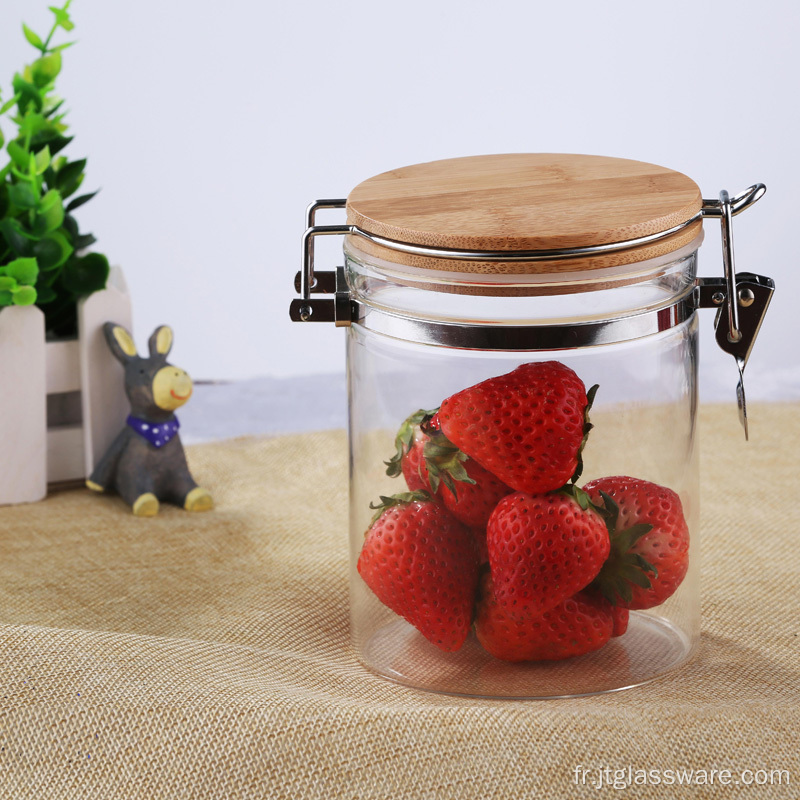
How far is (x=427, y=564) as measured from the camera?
27.5 inches

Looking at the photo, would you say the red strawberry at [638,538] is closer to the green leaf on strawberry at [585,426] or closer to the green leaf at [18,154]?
the green leaf on strawberry at [585,426]

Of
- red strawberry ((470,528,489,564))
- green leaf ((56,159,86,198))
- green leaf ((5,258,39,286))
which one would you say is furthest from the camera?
green leaf ((56,159,86,198))

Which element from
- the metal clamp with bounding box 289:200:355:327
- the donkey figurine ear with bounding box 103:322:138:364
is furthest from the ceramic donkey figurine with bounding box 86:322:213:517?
the metal clamp with bounding box 289:200:355:327

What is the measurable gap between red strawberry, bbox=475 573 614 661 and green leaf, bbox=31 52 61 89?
70cm

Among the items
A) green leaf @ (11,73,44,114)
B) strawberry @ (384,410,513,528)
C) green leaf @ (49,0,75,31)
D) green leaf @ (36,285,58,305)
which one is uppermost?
green leaf @ (49,0,75,31)

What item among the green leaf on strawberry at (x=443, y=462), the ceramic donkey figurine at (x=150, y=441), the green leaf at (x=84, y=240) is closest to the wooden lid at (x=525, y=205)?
the green leaf on strawberry at (x=443, y=462)

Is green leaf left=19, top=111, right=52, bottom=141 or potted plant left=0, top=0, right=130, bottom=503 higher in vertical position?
green leaf left=19, top=111, right=52, bottom=141

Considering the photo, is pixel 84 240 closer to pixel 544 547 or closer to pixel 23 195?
pixel 23 195

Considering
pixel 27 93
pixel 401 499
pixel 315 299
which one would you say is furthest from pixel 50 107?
pixel 401 499

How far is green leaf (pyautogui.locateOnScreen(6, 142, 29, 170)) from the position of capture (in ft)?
3.43

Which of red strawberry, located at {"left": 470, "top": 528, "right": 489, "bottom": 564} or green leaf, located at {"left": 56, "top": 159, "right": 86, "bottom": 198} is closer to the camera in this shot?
red strawberry, located at {"left": 470, "top": 528, "right": 489, "bottom": 564}

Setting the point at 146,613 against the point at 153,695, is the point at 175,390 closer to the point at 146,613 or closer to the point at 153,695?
the point at 146,613

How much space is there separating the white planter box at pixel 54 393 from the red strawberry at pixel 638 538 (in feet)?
1.83

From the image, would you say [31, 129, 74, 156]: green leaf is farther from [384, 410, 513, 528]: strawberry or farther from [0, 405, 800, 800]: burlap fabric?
[384, 410, 513, 528]: strawberry
